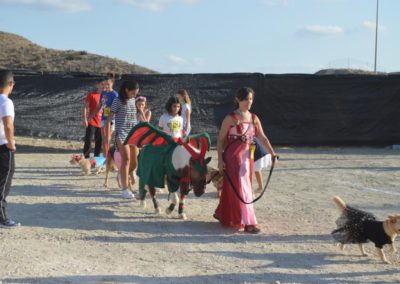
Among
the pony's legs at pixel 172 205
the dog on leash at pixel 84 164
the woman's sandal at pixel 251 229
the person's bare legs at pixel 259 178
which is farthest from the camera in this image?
the dog on leash at pixel 84 164

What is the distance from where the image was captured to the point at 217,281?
16.8 ft

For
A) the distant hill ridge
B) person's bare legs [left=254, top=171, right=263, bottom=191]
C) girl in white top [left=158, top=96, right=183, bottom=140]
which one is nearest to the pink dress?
girl in white top [left=158, top=96, right=183, bottom=140]

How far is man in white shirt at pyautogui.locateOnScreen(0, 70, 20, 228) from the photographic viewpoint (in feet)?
20.9

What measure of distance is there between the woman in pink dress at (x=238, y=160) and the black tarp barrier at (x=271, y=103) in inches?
352

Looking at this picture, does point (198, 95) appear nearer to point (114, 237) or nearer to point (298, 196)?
point (298, 196)

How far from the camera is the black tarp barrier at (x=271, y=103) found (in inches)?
624

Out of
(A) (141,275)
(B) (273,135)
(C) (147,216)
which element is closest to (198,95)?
(B) (273,135)

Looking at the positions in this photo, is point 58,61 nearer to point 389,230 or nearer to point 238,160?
point 238,160

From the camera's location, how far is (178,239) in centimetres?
646

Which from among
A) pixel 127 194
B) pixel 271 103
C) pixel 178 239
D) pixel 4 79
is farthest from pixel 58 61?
pixel 178 239

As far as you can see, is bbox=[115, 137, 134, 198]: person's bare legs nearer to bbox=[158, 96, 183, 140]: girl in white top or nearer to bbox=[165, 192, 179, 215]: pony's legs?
bbox=[158, 96, 183, 140]: girl in white top

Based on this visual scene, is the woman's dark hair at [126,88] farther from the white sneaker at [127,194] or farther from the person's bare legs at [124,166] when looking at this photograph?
the white sneaker at [127,194]

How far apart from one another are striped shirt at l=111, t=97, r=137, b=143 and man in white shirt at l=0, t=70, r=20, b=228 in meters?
1.84

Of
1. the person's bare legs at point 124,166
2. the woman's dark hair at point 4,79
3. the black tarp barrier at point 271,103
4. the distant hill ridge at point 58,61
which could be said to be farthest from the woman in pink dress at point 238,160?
the distant hill ridge at point 58,61
